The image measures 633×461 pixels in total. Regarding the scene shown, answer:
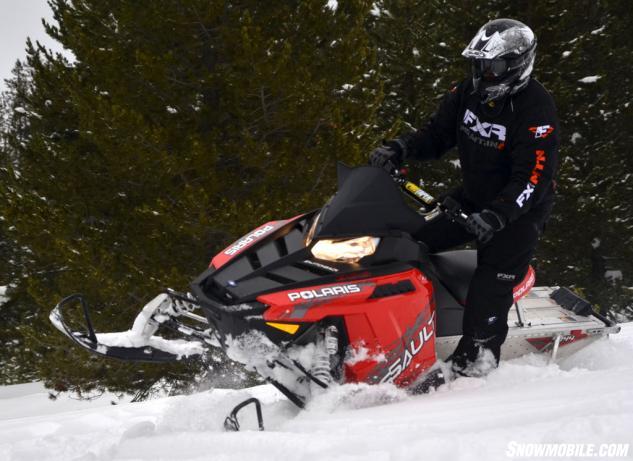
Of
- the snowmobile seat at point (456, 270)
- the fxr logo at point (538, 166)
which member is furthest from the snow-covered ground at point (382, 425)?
the fxr logo at point (538, 166)

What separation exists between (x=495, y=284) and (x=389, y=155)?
37.4 inches

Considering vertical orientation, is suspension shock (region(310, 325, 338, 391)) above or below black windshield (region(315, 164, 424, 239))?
below

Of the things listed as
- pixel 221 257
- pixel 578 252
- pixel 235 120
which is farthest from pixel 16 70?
pixel 221 257

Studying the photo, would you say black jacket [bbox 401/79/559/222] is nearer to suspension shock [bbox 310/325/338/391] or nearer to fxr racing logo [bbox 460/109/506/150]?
fxr racing logo [bbox 460/109/506/150]

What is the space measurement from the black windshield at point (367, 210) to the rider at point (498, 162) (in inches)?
13.6

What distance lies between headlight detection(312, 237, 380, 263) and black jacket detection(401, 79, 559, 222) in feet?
2.15

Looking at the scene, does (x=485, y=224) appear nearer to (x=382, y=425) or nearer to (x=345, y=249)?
(x=345, y=249)

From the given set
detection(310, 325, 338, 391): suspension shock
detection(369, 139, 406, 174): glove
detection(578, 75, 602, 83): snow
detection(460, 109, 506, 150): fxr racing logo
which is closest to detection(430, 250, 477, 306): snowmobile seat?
detection(369, 139, 406, 174): glove

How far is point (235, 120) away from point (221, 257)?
5243mm

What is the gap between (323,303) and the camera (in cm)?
Result: 269

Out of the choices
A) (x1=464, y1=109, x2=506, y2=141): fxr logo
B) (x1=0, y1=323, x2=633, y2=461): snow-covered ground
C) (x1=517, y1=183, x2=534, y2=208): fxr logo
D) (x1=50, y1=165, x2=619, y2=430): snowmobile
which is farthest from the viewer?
(x1=464, y1=109, x2=506, y2=141): fxr logo

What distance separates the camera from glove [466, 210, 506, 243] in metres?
2.82

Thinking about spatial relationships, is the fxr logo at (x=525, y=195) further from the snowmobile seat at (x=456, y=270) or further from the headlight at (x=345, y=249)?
the headlight at (x=345, y=249)

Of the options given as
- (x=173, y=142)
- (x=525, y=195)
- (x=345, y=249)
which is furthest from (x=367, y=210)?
(x=173, y=142)
